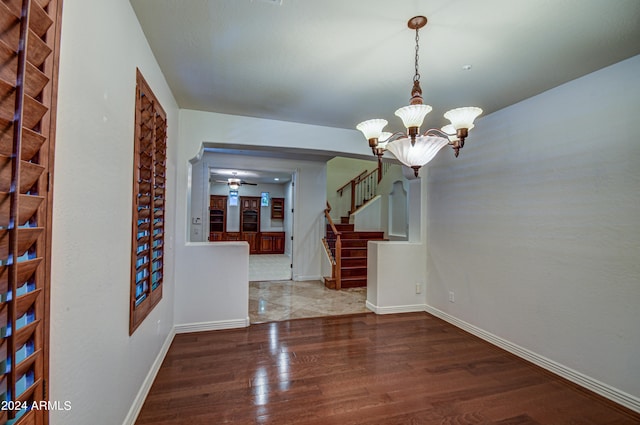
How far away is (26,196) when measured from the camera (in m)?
0.81

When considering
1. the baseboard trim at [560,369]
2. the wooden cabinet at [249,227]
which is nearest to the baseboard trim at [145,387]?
the baseboard trim at [560,369]

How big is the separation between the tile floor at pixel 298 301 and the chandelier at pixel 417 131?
2650mm

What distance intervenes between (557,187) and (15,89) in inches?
135

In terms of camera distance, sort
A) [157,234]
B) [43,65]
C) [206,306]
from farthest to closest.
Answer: [206,306]
[157,234]
[43,65]

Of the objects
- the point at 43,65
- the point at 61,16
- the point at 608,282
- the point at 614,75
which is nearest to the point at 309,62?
the point at 61,16

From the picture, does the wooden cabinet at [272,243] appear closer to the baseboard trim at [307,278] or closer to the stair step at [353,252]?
the baseboard trim at [307,278]

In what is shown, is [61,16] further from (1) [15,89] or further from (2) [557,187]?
(2) [557,187]

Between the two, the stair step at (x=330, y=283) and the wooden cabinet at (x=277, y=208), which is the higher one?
the wooden cabinet at (x=277, y=208)

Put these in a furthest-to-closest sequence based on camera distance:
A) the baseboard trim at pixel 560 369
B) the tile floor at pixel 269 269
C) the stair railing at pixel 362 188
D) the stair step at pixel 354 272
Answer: the stair railing at pixel 362 188 → the tile floor at pixel 269 269 → the stair step at pixel 354 272 → the baseboard trim at pixel 560 369

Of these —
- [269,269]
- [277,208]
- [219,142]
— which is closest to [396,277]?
[219,142]

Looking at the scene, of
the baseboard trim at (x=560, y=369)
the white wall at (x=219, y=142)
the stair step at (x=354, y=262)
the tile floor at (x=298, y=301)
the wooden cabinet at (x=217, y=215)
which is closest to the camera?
the baseboard trim at (x=560, y=369)

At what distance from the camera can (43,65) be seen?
881 millimetres

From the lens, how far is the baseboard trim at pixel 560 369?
208cm

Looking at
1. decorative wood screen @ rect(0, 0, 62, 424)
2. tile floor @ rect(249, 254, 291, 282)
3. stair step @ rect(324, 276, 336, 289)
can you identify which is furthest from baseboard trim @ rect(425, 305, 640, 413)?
tile floor @ rect(249, 254, 291, 282)
